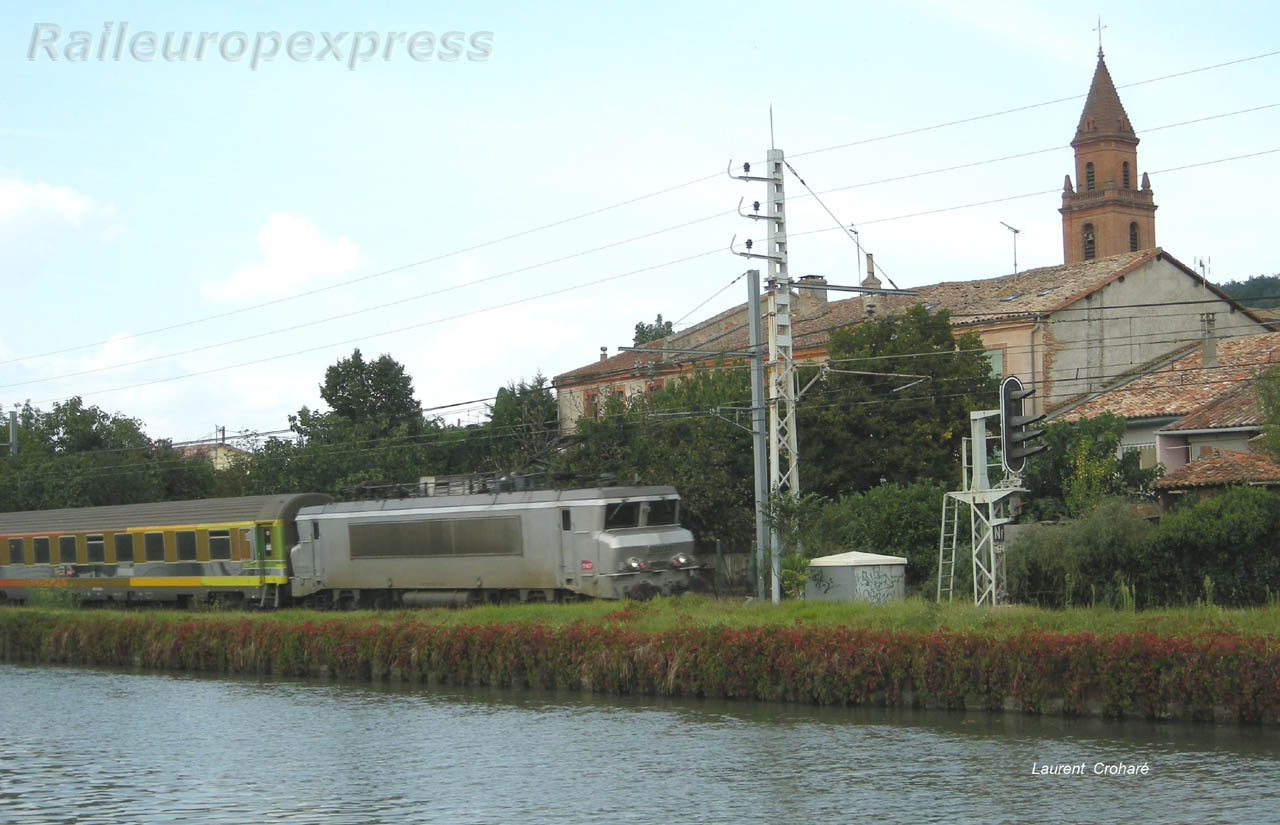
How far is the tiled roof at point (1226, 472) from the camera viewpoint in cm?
3072

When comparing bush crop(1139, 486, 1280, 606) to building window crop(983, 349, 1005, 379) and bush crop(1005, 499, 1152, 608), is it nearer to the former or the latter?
bush crop(1005, 499, 1152, 608)

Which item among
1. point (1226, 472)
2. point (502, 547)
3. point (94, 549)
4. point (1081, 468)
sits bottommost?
point (94, 549)

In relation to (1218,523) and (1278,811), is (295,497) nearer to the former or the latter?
(1218,523)

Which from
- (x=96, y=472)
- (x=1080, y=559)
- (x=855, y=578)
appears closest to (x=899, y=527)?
(x=855, y=578)

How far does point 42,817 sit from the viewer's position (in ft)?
52.9

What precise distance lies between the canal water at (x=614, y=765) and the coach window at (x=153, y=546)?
52.4 ft

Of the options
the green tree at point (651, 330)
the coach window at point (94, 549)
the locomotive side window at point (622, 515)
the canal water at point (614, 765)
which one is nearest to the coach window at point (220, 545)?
the coach window at point (94, 549)

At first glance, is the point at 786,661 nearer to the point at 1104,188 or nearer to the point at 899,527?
the point at 899,527

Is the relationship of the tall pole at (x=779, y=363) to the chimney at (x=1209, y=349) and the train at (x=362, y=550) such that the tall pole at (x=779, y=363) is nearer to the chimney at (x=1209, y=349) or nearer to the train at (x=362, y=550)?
the train at (x=362, y=550)

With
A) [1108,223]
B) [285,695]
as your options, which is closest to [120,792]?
[285,695]

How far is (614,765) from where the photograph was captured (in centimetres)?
1839

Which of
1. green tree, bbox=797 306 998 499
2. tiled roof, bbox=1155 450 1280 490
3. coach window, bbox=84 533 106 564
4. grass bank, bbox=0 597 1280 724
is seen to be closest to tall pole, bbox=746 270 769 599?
grass bank, bbox=0 597 1280 724

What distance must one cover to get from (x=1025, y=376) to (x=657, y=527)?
21.8 m

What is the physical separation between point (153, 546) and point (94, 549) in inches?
120
